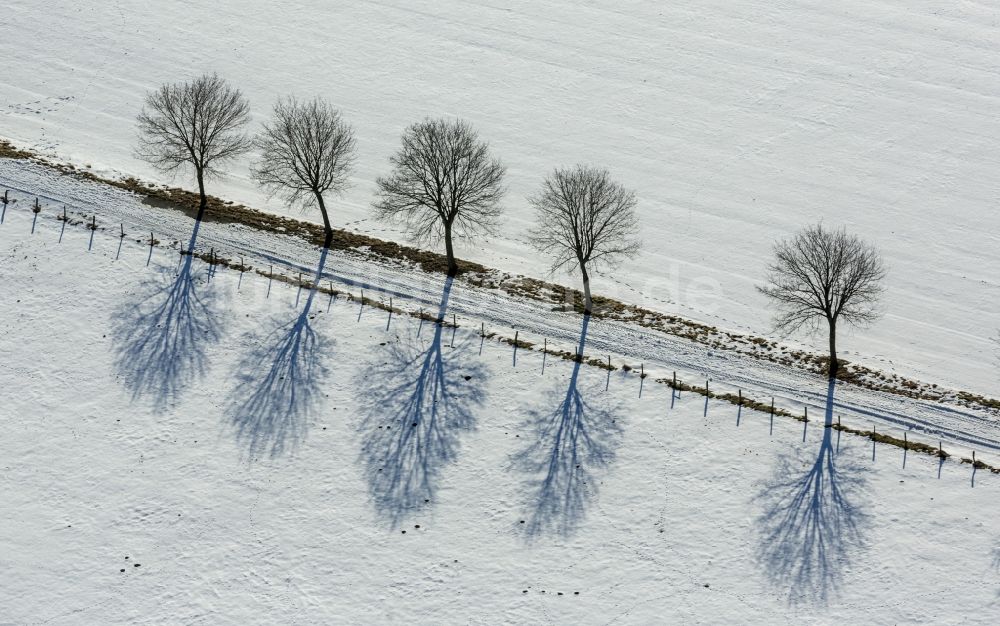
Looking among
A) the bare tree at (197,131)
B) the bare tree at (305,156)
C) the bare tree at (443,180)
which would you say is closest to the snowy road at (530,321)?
the bare tree at (305,156)

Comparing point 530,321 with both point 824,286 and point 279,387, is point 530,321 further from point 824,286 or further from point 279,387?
point 824,286

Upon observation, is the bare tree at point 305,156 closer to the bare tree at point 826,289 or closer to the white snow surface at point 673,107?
the white snow surface at point 673,107

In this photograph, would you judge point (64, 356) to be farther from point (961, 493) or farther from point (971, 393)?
point (971, 393)

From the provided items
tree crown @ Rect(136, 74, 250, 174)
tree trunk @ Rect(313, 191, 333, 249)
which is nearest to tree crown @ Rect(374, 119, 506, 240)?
tree trunk @ Rect(313, 191, 333, 249)

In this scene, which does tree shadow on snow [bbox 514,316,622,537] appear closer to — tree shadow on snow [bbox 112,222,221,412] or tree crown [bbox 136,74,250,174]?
tree shadow on snow [bbox 112,222,221,412]

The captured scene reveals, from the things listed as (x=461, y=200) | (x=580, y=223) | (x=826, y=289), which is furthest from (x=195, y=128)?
(x=826, y=289)
